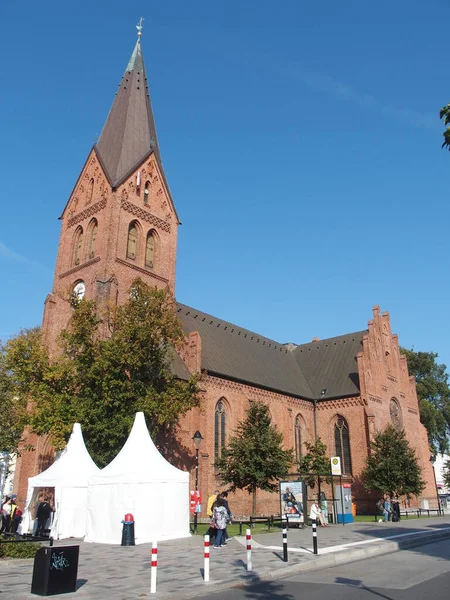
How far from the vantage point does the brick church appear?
3400 centimetres

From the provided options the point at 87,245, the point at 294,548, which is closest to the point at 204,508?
the point at 294,548

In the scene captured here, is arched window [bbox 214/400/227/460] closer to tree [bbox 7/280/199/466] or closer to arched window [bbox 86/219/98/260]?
tree [bbox 7/280/199/466]

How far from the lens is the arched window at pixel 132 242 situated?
35.9 meters

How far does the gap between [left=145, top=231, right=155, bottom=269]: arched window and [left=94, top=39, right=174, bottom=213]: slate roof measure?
443cm

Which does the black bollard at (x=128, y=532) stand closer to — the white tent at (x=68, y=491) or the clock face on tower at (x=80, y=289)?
the white tent at (x=68, y=491)

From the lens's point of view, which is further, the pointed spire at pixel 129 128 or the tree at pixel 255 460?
the pointed spire at pixel 129 128

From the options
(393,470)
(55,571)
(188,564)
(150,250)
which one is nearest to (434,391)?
(393,470)

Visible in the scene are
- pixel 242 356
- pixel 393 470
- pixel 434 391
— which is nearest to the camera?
pixel 393 470

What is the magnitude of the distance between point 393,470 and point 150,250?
22.3 metres

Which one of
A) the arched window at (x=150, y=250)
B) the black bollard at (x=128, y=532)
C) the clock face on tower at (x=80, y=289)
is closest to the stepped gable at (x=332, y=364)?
the arched window at (x=150, y=250)

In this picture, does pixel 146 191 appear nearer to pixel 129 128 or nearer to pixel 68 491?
pixel 129 128

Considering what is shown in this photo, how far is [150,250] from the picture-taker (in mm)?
37625

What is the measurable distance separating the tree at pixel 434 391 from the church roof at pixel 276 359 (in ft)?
51.5

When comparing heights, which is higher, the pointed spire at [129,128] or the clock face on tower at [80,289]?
the pointed spire at [129,128]
